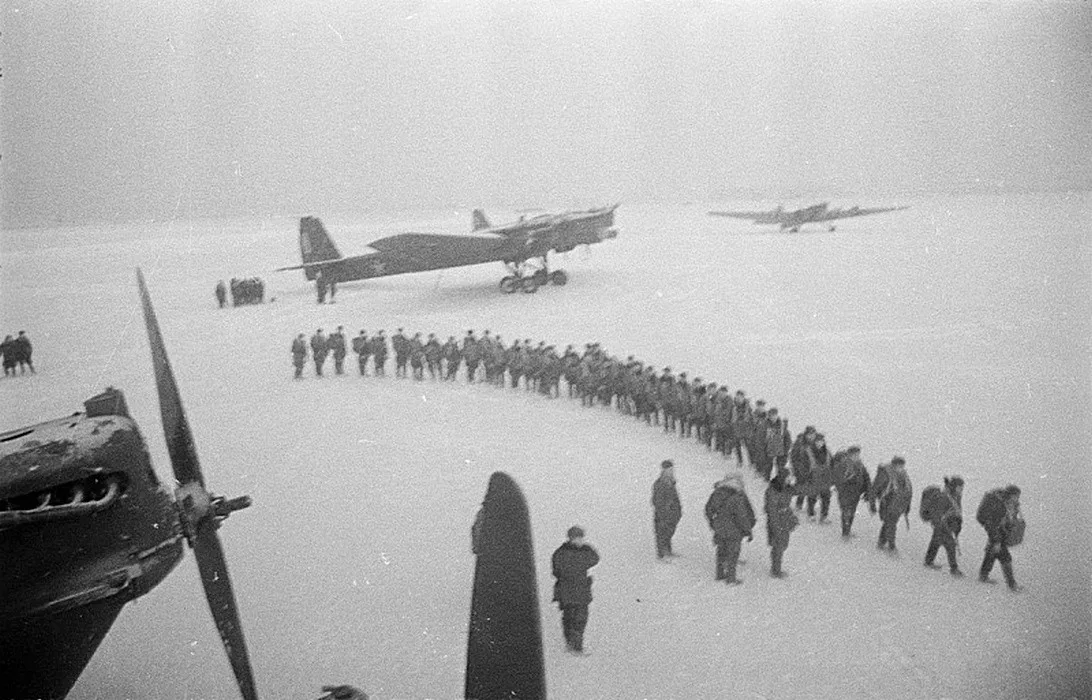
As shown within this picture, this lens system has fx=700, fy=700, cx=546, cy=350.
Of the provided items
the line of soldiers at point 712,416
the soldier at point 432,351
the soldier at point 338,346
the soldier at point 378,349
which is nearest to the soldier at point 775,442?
the line of soldiers at point 712,416

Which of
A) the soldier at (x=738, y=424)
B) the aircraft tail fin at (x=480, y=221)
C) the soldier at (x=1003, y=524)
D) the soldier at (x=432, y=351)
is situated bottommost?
the soldier at (x=1003, y=524)

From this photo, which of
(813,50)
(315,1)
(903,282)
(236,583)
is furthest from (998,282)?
(236,583)

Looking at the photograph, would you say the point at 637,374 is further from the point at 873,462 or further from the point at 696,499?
the point at 873,462

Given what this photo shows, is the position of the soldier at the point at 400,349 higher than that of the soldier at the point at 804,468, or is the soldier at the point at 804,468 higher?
the soldier at the point at 400,349

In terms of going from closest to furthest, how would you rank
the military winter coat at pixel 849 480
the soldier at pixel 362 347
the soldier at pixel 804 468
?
the military winter coat at pixel 849 480 → the soldier at pixel 804 468 → the soldier at pixel 362 347

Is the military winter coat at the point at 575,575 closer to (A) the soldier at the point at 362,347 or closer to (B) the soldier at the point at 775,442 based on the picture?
(B) the soldier at the point at 775,442

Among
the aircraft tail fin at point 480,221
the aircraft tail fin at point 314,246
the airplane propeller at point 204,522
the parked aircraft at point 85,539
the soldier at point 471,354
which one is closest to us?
the parked aircraft at point 85,539

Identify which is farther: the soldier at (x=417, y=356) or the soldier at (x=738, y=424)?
the soldier at (x=417, y=356)

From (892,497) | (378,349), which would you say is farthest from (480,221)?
(892,497)
